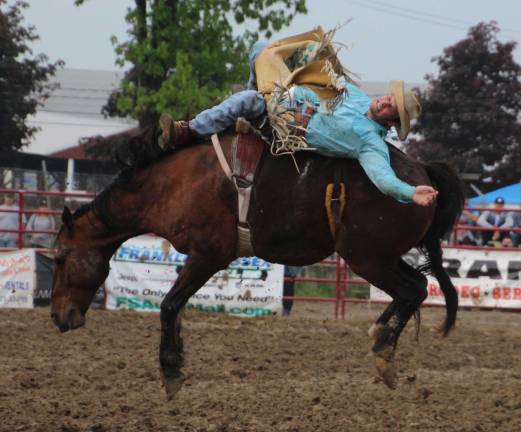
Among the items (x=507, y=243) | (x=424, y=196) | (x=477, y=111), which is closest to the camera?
(x=424, y=196)

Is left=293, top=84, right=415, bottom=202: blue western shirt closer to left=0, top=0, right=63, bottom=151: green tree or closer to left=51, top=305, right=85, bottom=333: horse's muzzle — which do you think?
left=51, top=305, right=85, bottom=333: horse's muzzle

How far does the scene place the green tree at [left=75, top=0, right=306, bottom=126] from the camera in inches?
670

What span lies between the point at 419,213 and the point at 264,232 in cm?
80

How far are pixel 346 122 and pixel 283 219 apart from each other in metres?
0.59

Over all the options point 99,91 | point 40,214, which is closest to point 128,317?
point 40,214

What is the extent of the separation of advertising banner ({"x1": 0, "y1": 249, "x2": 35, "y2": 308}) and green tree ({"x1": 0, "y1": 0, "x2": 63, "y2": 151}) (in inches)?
465

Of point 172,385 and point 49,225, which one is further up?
point 49,225

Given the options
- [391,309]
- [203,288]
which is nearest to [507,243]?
[203,288]

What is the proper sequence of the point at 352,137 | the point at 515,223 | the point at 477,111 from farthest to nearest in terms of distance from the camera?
the point at 477,111 → the point at 515,223 → the point at 352,137

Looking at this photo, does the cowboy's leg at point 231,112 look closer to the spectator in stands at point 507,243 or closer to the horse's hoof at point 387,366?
the horse's hoof at point 387,366

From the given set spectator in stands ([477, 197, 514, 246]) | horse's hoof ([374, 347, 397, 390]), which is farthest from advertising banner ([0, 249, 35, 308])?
horse's hoof ([374, 347, 397, 390])

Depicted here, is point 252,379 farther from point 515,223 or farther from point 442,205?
point 515,223

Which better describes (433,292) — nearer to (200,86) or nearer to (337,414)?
(337,414)

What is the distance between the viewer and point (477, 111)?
22.6m
